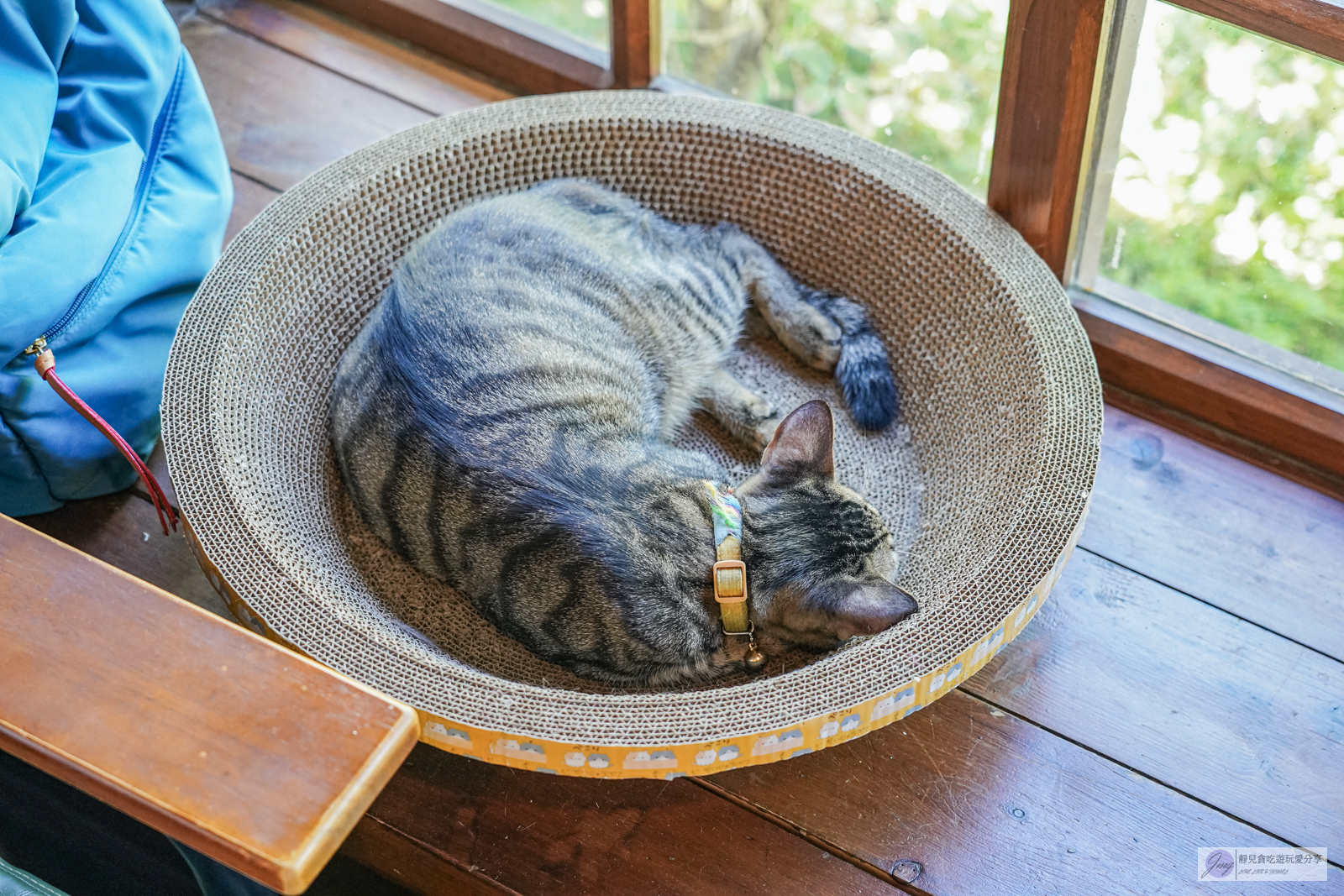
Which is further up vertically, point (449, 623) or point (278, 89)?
point (278, 89)

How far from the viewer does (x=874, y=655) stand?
1269 millimetres

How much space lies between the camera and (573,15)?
7.27 ft

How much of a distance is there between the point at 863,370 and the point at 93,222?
3.61 ft

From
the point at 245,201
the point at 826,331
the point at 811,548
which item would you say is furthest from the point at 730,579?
the point at 245,201

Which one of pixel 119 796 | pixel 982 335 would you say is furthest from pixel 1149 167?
pixel 119 796

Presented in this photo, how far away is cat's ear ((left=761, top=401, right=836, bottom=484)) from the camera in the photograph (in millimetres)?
1409

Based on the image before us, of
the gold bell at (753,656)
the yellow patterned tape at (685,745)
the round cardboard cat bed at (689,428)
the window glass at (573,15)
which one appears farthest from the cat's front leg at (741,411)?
the window glass at (573,15)

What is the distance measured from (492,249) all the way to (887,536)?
672 millimetres

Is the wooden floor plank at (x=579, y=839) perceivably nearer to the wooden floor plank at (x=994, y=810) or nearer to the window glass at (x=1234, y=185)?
the wooden floor plank at (x=994, y=810)

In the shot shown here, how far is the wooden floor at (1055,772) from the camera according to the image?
135 centimetres

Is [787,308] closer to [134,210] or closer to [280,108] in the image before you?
[134,210]

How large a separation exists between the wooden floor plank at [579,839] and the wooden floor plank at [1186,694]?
1.23 ft

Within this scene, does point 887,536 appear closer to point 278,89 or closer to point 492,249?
point 492,249

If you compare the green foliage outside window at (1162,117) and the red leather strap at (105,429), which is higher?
the green foliage outside window at (1162,117)
